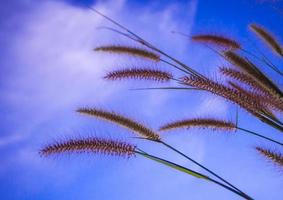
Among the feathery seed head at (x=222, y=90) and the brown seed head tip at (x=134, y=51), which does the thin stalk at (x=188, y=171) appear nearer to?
the feathery seed head at (x=222, y=90)

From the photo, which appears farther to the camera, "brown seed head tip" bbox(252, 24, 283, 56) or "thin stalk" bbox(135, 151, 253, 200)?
"brown seed head tip" bbox(252, 24, 283, 56)

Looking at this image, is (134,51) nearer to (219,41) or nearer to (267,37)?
(219,41)

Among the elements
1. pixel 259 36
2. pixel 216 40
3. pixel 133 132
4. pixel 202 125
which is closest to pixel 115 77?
pixel 133 132

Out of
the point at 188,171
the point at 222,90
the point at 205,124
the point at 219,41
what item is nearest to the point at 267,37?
the point at 219,41

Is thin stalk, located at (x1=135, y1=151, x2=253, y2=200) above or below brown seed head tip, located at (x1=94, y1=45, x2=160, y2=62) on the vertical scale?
below

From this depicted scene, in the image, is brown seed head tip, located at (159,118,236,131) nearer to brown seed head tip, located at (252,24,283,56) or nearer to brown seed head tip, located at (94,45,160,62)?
Answer: brown seed head tip, located at (94,45,160,62)
